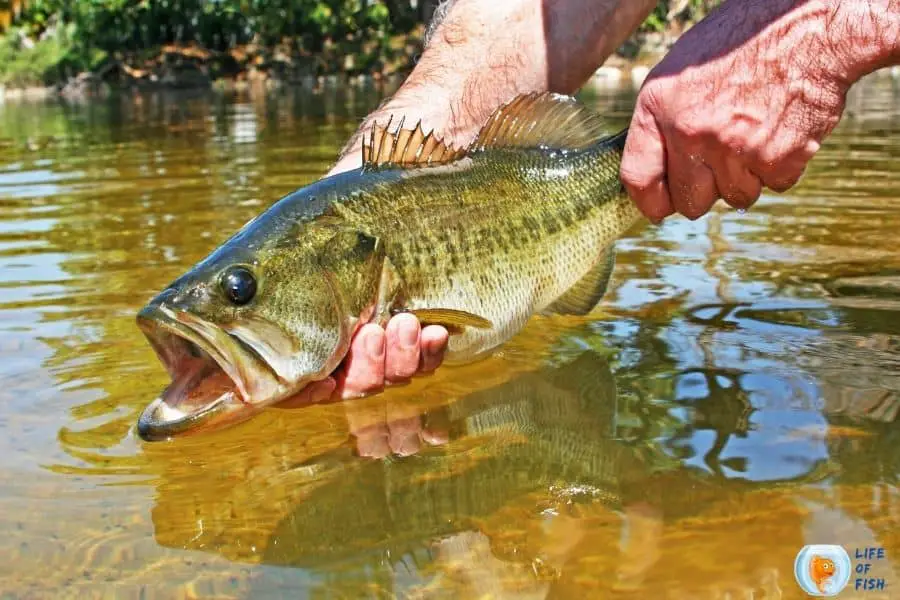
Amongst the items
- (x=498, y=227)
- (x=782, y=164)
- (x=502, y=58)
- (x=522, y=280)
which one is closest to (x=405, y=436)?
(x=522, y=280)

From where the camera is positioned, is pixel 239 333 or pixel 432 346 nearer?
pixel 239 333

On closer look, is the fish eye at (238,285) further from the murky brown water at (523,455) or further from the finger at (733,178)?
the finger at (733,178)

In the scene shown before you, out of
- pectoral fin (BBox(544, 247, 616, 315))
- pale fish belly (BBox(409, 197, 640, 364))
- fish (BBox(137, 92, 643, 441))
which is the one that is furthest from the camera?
pectoral fin (BBox(544, 247, 616, 315))

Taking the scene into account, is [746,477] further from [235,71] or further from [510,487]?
[235,71]

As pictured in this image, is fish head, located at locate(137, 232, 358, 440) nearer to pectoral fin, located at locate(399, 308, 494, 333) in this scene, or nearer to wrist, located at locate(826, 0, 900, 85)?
pectoral fin, located at locate(399, 308, 494, 333)

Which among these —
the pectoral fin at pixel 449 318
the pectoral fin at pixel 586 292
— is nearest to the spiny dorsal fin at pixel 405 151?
the pectoral fin at pixel 449 318

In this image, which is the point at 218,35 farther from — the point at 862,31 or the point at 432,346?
the point at 862,31

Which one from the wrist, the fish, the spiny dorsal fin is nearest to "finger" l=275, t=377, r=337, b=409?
the fish
